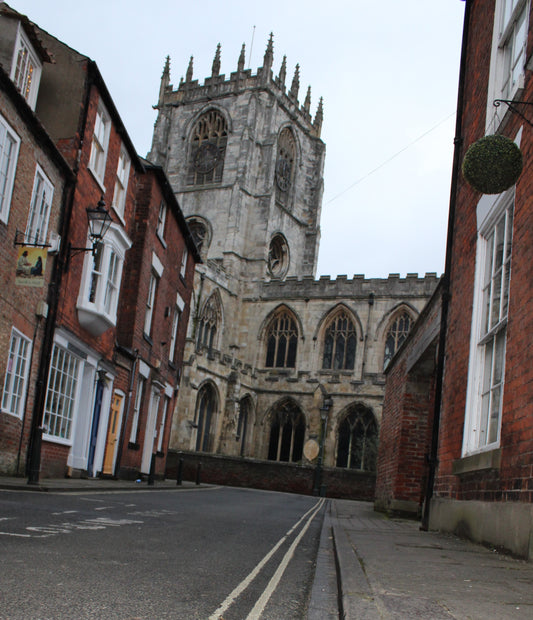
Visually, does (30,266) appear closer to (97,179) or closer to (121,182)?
(97,179)

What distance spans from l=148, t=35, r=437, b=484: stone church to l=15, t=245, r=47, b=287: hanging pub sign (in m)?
23.8

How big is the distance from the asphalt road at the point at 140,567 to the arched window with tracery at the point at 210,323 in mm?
35718

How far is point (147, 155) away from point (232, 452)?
27.5 meters

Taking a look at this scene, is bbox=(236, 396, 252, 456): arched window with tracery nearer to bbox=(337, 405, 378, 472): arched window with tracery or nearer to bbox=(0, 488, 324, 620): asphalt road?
bbox=(337, 405, 378, 472): arched window with tracery

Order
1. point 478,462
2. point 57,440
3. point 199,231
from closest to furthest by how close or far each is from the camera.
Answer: point 478,462, point 57,440, point 199,231

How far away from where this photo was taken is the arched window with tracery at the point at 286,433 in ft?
146

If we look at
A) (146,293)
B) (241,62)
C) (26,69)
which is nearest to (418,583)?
(26,69)

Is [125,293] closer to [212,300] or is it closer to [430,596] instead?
[430,596]

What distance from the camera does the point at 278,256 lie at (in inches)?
2178

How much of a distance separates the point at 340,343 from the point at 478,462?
3870 cm

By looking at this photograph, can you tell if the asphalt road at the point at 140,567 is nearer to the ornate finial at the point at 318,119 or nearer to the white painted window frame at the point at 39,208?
the white painted window frame at the point at 39,208

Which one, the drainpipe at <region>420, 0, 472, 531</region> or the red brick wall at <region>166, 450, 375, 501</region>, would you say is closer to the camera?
the drainpipe at <region>420, 0, 472, 531</region>

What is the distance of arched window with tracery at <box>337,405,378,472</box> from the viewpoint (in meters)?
42.2

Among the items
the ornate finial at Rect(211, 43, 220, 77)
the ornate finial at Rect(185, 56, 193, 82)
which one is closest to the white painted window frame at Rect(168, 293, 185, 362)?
the ornate finial at Rect(211, 43, 220, 77)
